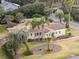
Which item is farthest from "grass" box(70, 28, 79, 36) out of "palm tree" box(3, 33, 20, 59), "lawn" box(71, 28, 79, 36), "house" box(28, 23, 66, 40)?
"palm tree" box(3, 33, 20, 59)

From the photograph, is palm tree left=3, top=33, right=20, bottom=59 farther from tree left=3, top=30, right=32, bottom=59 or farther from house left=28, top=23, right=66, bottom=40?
house left=28, top=23, right=66, bottom=40

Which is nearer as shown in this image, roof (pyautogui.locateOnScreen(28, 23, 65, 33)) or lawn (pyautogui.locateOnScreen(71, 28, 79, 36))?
roof (pyautogui.locateOnScreen(28, 23, 65, 33))

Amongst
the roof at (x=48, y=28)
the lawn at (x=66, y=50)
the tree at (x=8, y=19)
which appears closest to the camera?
the lawn at (x=66, y=50)

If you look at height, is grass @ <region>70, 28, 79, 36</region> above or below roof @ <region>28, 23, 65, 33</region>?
below

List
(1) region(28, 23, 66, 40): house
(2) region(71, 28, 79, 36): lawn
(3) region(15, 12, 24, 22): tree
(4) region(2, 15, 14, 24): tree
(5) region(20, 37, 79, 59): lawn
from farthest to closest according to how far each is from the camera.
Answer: (3) region(15, 12, 24, 22): tree
(4) region(2, 15, 14, 24): tree
(2) region(71, 28, 79, 36): lawn
(1) region(28, 23, 66, 40): house
(5) region(20, 37, 79, 59): lawn

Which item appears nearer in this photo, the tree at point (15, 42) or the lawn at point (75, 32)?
the tree at point (15, 42)

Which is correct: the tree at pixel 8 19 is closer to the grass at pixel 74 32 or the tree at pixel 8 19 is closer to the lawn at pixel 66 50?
the grass at pixel 74 32

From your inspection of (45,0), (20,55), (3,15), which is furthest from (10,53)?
(45,0)

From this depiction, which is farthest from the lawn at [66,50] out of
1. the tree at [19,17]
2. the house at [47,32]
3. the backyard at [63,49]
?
the tree at [19,17]

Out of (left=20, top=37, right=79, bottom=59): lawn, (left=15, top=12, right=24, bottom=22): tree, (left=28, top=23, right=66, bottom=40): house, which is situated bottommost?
(left=20, top=37, right=79, bottom=59): lawn
